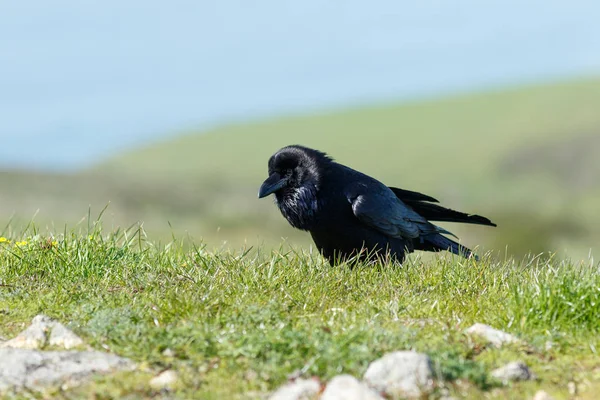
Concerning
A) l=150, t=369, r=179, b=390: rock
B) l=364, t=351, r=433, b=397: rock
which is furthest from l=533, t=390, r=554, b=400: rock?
l=150, t=369, r=179, b=390: rock

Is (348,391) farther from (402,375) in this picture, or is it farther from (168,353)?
(168,353)

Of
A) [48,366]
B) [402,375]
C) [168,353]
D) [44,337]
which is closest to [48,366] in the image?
[48,366]

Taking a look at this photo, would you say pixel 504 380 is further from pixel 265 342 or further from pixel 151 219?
pixel 151 219

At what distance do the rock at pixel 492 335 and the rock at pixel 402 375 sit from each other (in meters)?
0.93

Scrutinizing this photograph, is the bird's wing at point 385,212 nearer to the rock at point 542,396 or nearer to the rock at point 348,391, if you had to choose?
the rock at point 542,396

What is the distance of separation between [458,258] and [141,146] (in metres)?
127

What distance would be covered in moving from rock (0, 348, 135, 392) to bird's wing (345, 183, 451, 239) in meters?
4.34

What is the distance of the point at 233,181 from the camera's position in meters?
105

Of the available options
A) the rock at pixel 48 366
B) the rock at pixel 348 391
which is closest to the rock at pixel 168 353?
the rock at pixel 48 366

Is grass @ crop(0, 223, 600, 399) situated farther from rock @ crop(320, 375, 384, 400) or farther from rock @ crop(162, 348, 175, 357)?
rock @ crop(320, 375, 384, 400)

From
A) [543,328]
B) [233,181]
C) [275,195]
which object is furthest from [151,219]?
[543,328]

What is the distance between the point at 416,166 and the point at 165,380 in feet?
342

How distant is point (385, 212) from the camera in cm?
953

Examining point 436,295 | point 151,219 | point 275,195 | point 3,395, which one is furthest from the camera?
point 151,219
